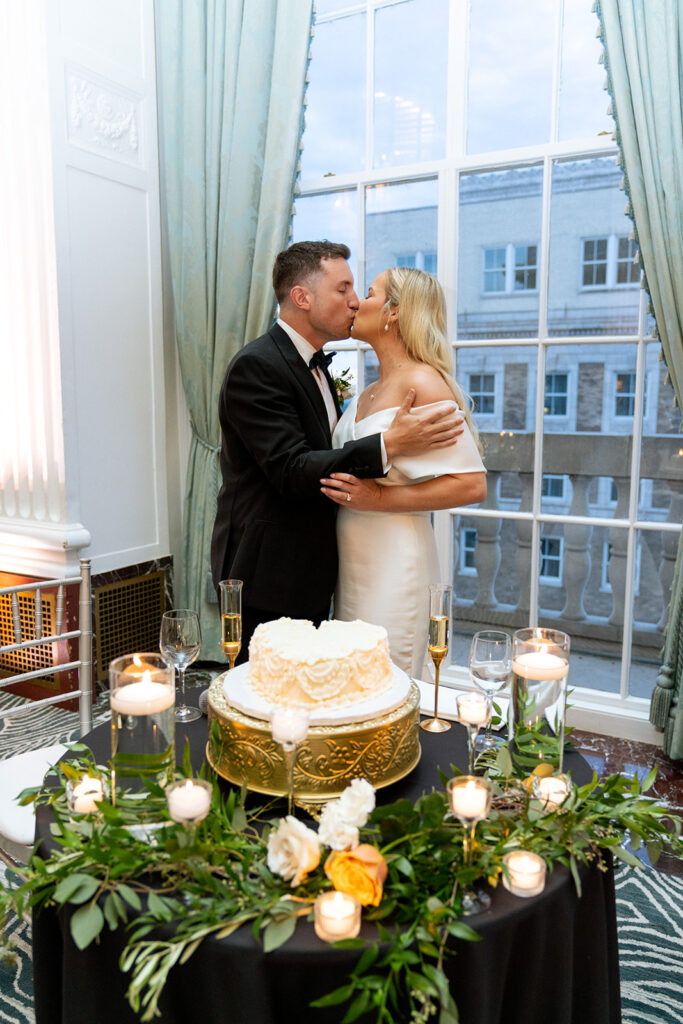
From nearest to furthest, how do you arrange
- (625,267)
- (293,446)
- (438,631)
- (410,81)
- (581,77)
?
(438,631) → (293,446) → (581,77) → (410,81) → (625,267)

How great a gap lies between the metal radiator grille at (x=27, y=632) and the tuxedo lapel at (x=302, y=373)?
148cm

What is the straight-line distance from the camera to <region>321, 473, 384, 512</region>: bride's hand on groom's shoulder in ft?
6.94

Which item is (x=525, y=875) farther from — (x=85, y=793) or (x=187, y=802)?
(x=85, y=793)

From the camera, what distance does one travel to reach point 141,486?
3.46 metres

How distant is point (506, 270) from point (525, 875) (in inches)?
117

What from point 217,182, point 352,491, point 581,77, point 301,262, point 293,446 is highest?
point 581,77

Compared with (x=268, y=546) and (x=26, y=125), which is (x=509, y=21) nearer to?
(x=26, y=125)

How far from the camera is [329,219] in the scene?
3371 millimetres

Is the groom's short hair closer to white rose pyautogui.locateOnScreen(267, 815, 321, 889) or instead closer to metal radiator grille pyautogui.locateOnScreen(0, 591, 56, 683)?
metal radiator grille pyautogui.locateOnScreen(0, 591, 56, 683)

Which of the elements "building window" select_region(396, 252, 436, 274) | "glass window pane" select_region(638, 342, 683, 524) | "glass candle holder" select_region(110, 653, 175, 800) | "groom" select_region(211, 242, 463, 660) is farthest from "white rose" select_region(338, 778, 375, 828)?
"building window" select_region(396, 252, 436, 274)

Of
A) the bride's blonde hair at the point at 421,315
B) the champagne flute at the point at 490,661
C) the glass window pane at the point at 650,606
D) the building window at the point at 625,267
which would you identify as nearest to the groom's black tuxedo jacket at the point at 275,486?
the bride's blonde hair at the point at 421,315

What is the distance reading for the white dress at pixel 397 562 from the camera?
2.15 meters


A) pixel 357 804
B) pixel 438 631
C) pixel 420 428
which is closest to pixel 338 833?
pixel 357 804

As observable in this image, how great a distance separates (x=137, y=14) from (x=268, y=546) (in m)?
2.54
